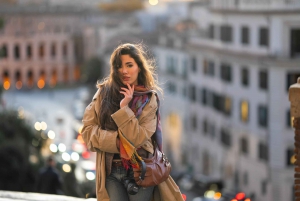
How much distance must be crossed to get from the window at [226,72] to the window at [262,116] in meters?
4.12

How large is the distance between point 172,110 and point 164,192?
42.3 metres

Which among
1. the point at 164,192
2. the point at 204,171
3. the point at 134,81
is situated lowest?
the point at 204,171

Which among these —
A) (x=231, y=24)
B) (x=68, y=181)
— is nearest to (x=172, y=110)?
(x=231, y=24)

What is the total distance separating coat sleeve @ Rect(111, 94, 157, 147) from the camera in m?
5.53

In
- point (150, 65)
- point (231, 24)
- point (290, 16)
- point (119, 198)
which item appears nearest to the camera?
point (119, 198)

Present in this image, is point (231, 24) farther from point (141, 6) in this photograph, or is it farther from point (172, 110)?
point (141, 6)

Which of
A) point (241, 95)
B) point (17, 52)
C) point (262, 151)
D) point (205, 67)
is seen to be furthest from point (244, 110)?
point (17, 52)

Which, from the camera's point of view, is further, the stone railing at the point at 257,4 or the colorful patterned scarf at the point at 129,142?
the stone railing at the point at 257,4

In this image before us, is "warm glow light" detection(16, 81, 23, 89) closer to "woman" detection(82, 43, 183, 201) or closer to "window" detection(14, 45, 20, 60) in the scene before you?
"window" detection(14, 45, 20, 60)

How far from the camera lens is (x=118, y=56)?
19.1ft

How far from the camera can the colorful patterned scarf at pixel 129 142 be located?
5570 mm

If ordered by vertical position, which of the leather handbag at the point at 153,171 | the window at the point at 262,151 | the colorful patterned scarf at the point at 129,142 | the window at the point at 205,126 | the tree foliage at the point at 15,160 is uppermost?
the colorful patterned scarf at the point at 129,142

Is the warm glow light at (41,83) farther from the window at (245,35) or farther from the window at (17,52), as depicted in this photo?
the window at (245,35)

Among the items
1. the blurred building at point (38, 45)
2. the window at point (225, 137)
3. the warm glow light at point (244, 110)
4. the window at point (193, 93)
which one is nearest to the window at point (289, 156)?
the warm glow light at point (244, 110)
